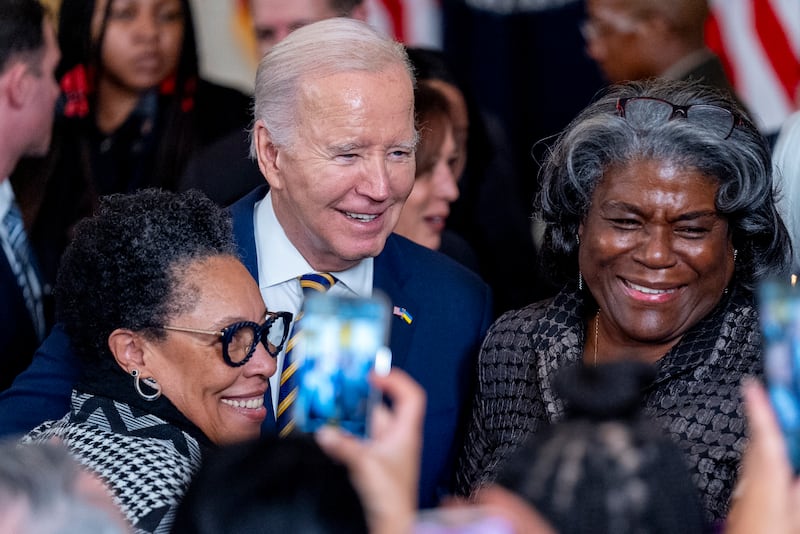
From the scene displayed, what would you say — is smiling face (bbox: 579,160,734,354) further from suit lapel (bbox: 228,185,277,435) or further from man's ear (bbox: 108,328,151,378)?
man's ear (bbox: 108,328,151,378)

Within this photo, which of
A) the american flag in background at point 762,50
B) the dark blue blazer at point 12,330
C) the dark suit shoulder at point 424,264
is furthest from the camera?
the american flag in background at point 762,50

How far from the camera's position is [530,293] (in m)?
4.90

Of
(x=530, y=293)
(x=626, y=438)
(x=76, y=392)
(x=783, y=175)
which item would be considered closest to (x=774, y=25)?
(x=530, y=293)

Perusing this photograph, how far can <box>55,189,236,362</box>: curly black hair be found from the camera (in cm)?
287

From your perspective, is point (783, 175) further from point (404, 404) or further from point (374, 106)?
point (404, 404)

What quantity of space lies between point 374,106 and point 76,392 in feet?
3.36

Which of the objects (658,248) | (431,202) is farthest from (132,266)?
(431,202)

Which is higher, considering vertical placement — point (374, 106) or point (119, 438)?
point (374, 106)

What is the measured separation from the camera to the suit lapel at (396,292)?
3488mm

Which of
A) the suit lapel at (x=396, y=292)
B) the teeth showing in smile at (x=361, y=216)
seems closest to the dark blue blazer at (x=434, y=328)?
the suit lapel at (x=396, y=292)

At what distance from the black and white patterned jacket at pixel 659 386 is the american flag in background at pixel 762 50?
8.45ft

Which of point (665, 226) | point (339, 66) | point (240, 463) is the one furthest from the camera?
point (339, 66)

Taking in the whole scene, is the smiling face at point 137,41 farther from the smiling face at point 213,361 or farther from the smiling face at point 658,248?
the smiling face at point 658,248

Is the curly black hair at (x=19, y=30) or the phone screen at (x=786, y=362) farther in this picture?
the curly black hair at (x=19, y=30)
